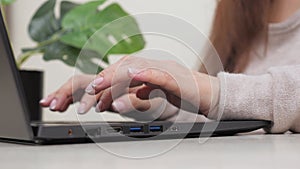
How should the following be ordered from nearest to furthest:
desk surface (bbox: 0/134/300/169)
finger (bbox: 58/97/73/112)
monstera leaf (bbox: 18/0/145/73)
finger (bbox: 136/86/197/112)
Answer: desk surface (bbox: 0/134/300/169)
finger (bbox: 136/86/197/112)
finger (bbox: 58/97/73/112)
monstera leaf (bbox: 18/0/145/73)

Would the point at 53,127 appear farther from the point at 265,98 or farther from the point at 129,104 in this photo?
the point at 265,98

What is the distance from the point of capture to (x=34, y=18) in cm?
167

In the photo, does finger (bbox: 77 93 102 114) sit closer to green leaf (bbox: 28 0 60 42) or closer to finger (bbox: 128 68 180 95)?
finger (bbox: 128 68 180 95)

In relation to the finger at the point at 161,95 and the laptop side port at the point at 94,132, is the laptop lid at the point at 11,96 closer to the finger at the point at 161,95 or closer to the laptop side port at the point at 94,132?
the laptop side port at the point at 94,132

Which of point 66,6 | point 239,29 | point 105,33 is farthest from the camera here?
point 66,6

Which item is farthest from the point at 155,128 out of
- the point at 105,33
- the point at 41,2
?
the point at 41,2

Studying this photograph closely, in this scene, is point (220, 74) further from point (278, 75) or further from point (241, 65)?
point (241, 65)

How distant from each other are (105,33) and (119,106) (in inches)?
37.0

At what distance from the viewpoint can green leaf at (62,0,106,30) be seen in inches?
63.3

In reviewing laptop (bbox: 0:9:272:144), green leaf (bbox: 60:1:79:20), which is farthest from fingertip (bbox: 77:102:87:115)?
green leaf (bbox: 60:1:79:20)

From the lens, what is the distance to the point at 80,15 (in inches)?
63.9

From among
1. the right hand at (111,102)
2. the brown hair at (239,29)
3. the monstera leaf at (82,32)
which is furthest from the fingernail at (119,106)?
the monstera leaf at (82,32)

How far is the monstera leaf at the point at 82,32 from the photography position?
1540 millimetres

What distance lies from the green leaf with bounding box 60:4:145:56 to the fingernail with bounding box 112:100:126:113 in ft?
2.81
